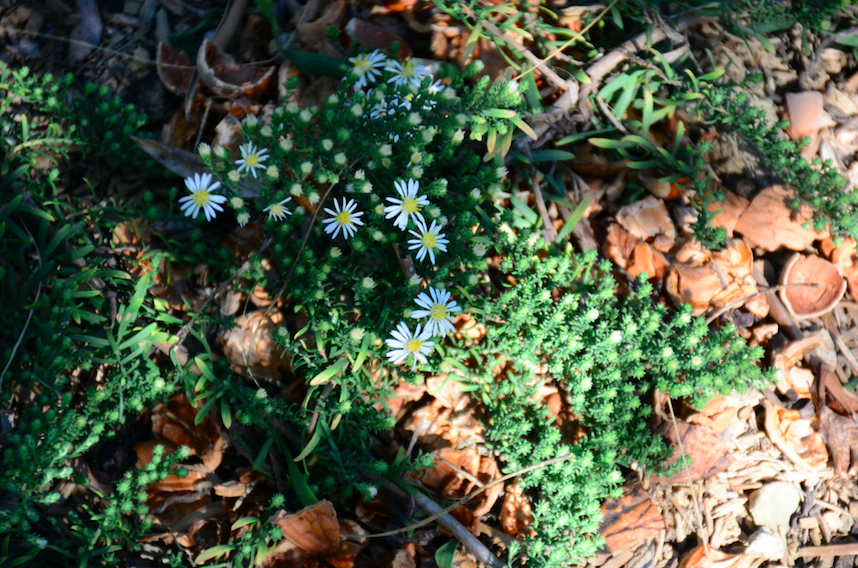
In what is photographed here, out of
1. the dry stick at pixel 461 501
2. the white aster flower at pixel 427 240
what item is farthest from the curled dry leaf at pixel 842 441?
the white aster flower at pixel 427 240

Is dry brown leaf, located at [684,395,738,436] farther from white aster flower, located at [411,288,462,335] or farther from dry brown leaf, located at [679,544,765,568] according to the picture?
white aster flower, located at [411,288,462,335]

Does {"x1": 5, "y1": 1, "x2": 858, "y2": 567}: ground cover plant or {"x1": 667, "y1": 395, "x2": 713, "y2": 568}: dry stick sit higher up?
{"x1": 5, "y1": 1, "x2": 858, "y2": 567}: ground cover plant

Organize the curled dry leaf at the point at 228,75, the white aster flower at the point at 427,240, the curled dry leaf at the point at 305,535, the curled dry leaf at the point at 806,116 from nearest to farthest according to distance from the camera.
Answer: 1. the curled dry leaf at the point at 305,535
2. the white aster flower at the point at 427,240
3. the curled dry leaf at the point at 228,75
4. the curled dry leaf at the point at 806,116

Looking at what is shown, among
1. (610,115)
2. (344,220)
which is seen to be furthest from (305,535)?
(610,115)

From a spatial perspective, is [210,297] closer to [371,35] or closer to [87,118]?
[87,118]

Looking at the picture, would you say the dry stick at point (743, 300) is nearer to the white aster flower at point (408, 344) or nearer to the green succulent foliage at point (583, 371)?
the green succulent foliage at point (583, 371)

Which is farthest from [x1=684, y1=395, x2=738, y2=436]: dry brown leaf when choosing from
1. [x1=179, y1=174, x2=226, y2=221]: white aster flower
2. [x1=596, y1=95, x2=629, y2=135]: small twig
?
[x1=179, y1=174, x2=226, y2=221]: white aster flower
